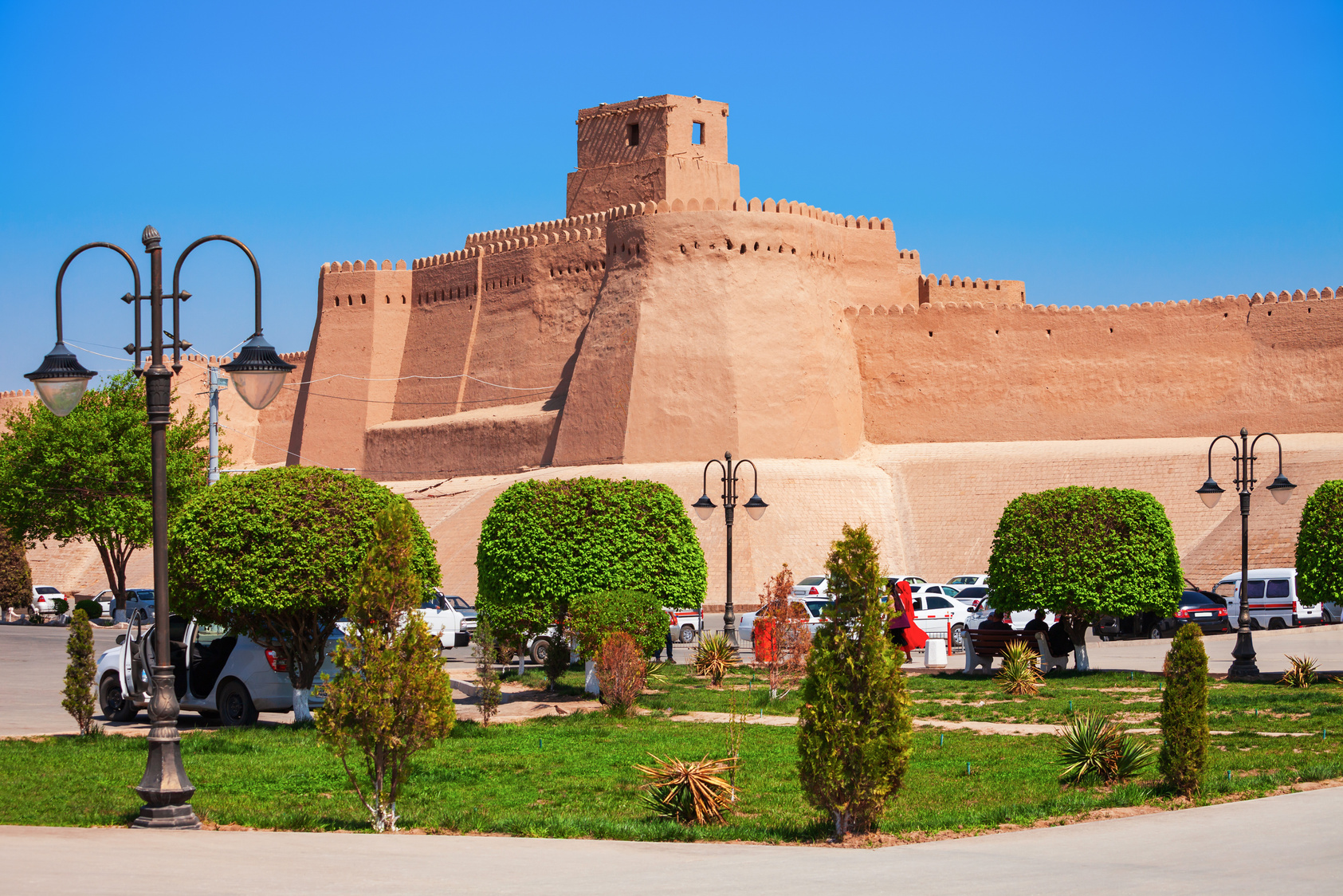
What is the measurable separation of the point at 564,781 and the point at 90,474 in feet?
91.0

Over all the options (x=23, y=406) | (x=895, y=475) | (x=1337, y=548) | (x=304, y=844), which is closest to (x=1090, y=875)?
(x=304, y=844)

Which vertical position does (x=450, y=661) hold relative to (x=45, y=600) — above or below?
below

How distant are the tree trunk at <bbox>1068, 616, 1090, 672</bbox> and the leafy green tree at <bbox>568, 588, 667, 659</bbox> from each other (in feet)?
20.3

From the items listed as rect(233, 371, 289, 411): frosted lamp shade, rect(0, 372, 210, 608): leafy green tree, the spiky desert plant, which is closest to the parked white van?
the spiky desert plant

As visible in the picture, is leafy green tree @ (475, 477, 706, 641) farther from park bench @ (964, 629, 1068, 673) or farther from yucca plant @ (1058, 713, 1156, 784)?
yucca plant @ (1058, 713, 1156, 784)

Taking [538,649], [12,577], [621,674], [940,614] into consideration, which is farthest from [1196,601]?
[12,577]

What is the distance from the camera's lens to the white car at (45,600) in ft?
139

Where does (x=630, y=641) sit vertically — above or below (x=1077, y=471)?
below

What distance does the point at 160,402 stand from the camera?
10469 mm

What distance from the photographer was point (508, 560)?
18.9 meters

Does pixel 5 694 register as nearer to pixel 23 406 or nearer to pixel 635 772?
pixel 635 772

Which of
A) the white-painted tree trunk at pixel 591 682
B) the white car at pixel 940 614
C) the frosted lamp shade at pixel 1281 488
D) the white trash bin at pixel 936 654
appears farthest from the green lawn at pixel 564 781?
the white car at pixel 940 614

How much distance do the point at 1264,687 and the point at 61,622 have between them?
101 ft

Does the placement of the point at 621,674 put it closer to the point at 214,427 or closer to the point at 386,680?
the point at 386,680
